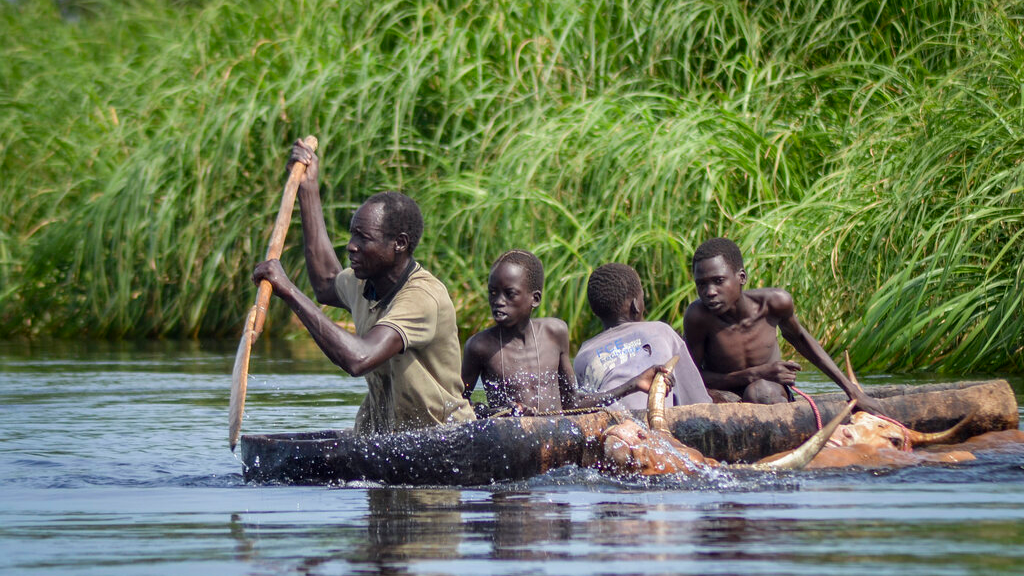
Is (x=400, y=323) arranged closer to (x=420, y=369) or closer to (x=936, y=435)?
(x=420, y=369)

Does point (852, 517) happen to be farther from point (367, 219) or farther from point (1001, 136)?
point (1001, 136)

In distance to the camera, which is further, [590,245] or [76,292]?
[76,292]

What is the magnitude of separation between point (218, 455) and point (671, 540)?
3006mm

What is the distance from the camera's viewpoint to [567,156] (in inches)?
426

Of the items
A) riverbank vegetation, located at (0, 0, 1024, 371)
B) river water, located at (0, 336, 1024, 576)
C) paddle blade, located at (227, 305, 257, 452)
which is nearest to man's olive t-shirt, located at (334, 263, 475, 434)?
river water, located at (0, 336, 1024, 576)

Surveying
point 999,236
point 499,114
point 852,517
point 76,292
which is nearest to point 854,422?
point 852,517

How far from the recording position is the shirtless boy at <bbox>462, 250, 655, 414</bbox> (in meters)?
5.93

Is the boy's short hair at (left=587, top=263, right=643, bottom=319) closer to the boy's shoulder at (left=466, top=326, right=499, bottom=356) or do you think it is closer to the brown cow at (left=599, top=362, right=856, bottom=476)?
the boy's shoulder at (left=466, top=326, right=499, bottom=356)

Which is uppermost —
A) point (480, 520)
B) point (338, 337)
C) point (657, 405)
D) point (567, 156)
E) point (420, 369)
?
point (567, 156)

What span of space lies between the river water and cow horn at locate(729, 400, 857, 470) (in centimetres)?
7

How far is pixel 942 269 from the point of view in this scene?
27.4ft

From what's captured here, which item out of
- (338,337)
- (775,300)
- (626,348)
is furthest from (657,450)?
(775,300)

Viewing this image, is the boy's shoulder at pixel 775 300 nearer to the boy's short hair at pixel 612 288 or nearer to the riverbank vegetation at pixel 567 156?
the boy's short hair at pixel 612 288

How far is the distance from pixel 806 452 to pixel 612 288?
3.75 ft
